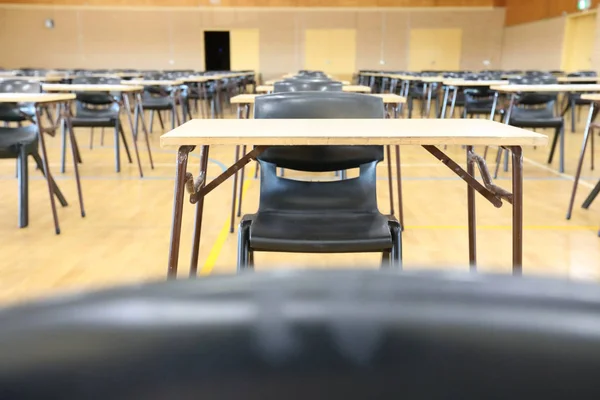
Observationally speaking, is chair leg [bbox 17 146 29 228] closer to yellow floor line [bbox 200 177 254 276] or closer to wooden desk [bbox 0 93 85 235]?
wooden desk [bbox 0 93 85 235]

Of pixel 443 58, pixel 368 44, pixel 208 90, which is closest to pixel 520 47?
pixel 443 58

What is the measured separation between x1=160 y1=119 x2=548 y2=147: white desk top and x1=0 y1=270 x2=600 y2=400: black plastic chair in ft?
3.82

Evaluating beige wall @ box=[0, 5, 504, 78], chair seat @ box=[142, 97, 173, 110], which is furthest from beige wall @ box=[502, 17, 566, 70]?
chair seat @ box=[142, 97, 173, 110]

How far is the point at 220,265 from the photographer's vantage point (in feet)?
8.63

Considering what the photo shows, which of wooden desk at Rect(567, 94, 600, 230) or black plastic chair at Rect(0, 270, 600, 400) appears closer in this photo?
black plastic chair at Rect(0, 270, 600, 400)

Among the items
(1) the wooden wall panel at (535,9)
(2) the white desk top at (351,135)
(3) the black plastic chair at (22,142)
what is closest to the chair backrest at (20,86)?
(3) the black plastic chair at (22,142)

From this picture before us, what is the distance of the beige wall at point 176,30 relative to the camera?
15961 millimetres

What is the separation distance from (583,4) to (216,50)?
32.6 ft

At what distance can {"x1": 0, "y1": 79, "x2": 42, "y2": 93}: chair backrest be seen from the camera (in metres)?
3.48

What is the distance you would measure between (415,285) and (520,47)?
53.9ft

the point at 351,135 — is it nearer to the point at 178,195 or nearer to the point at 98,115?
the point at 178,195

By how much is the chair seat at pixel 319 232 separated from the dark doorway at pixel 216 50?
15.5m

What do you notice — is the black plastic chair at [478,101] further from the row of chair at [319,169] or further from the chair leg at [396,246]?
the chair leg at [396,246]

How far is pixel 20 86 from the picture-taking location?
11.5 feet
